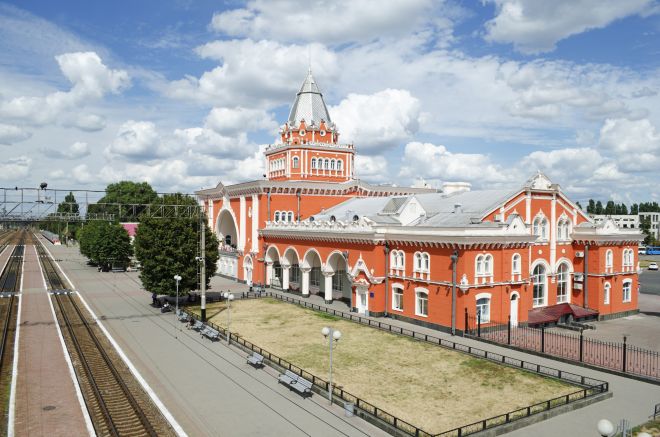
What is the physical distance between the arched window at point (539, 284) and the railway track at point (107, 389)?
3113cm

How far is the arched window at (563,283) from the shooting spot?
43.4m

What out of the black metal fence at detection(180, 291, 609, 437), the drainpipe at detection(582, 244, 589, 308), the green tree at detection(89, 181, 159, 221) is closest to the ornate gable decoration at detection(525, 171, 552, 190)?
the drainpipe at detection(582, 244, 589, 308)

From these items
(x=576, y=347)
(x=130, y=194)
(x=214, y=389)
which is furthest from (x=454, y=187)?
(x=130, y=194)

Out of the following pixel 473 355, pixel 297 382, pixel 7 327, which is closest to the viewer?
pixel 297 382

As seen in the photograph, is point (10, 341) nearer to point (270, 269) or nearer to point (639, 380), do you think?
point (270, 269)

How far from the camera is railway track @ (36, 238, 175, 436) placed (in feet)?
65.3

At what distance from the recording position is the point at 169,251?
141 feet

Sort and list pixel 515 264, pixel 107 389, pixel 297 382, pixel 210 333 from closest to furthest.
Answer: pixel 297 382
pixel 107 389
pixel 210 333
pixel 515 264

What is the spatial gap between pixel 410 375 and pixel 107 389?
14.9m

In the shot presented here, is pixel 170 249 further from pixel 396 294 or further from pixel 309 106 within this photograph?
pixel 309 106

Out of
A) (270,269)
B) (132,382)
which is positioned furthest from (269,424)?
(270,269)

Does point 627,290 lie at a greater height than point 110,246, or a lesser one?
lesser

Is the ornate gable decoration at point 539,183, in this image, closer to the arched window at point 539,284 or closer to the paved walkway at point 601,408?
the arched window at point 539,284

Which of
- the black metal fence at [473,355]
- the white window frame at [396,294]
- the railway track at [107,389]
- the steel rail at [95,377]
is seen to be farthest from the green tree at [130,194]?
the white window frame at [396,294]
